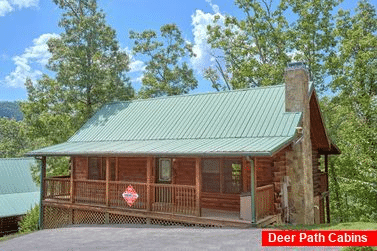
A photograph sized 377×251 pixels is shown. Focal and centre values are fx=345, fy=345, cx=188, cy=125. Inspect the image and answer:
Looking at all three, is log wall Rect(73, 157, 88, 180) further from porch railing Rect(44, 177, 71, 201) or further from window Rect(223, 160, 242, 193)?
window Rect(223, 160, 242, 193)

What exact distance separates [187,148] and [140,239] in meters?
4.62

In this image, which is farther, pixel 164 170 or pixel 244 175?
pixel 164 170

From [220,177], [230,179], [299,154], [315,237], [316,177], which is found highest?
[299,154]

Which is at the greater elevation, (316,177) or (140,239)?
(316,177)

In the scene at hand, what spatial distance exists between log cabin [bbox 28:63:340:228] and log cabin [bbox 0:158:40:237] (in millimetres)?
10362

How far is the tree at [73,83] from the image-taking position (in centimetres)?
2828

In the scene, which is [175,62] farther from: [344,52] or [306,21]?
[344,52]

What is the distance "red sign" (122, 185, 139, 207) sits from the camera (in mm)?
16906

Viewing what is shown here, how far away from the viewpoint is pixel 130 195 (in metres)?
17.0

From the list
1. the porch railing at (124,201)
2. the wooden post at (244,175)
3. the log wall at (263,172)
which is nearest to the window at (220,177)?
the wooden post at (244,175)

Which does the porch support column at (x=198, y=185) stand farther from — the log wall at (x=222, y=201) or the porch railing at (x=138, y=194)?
the log wall at (x=222, y=201)

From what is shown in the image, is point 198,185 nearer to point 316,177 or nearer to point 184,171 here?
point 184,171

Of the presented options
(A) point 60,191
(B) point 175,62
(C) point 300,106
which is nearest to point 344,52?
(C) point 300,106

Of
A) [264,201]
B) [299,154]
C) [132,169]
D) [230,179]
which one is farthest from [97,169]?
[299,154]
